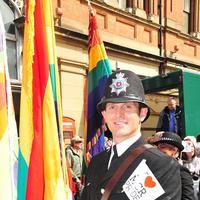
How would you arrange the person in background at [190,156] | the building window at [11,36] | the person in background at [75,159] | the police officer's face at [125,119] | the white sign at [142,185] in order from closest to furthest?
the white sign at [142,185], the police officer's face at [125,119], the person in background at [190,156], the person in background at [75,159], the building window at [11,36]

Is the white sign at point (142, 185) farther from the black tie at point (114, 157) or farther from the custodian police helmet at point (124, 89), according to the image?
the custodian police helmet at point (124, 89)

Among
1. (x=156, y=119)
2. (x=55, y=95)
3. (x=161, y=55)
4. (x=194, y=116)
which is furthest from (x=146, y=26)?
(x=55, y=95)

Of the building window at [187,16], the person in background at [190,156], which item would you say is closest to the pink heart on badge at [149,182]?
the person in background at [190,156]

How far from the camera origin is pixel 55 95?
11.1 ft

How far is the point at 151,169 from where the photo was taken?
186cm

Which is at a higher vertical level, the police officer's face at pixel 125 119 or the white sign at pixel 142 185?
the police officer's face at pixel 125 119

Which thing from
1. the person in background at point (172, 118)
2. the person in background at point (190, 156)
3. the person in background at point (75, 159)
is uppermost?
the person in background at point (172, 118)

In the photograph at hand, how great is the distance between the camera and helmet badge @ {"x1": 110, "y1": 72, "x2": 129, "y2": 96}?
203 centimetres

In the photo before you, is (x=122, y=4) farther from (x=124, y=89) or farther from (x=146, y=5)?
(x=124, y=89)

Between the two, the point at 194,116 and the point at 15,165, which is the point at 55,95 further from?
the point at 194,116

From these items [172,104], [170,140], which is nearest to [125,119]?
[170,140]

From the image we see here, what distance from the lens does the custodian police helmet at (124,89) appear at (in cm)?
201

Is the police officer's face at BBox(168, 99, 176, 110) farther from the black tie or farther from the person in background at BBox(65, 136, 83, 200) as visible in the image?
the black tie

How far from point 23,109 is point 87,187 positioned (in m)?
1.30
